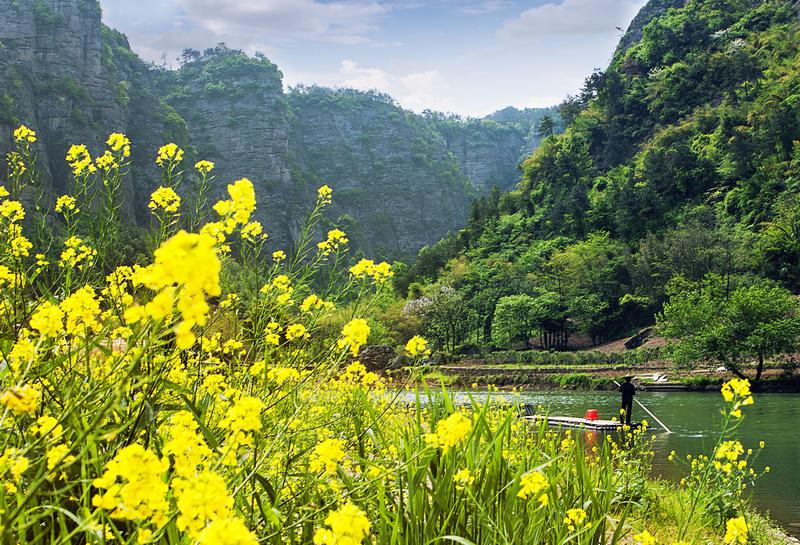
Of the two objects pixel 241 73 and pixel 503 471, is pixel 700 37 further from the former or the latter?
pixel 241 73

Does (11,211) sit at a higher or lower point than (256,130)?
lower

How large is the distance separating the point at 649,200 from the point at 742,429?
43.6 m

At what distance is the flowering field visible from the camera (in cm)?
124

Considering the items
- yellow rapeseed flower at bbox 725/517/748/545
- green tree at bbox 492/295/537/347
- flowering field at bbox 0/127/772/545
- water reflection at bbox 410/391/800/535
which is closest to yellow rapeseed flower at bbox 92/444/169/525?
flowering field at bbox 0/127/772/545

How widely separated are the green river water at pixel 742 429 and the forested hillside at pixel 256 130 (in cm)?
3929

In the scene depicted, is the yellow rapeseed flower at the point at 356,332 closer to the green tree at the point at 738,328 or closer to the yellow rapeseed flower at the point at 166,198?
the yellow rapeseed flower at the point at 166,198

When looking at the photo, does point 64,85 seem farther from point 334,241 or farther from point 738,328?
point 334,241

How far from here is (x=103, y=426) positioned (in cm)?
240

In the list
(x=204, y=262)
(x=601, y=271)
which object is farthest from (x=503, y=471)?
(x=601, y=271)

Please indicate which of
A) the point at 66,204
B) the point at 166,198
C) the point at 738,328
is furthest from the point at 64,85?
the point at 166,198

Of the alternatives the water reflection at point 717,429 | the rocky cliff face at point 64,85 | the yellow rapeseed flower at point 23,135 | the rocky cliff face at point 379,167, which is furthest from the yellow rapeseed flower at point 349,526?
the rocky cliff face at point 379,167

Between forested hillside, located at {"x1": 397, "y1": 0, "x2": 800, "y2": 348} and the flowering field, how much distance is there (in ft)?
122

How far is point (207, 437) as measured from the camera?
2.02 metres

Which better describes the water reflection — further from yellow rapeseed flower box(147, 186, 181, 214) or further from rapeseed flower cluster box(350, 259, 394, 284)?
yellow rapeseed flower box(147, 186, 181, 214)
